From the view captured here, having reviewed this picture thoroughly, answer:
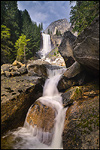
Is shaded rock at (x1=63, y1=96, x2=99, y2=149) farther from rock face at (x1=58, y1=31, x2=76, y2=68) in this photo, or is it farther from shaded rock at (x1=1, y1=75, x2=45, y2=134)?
rock face at (x1=58, y1=31, x2=76, y2=68)

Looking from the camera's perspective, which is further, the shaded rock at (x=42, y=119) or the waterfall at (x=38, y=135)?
the shaded rock at (x=42, y=119)

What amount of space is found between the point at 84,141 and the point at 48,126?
6.10ft

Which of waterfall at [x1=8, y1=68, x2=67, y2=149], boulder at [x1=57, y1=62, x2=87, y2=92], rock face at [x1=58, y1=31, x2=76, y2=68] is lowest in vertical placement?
waterfall at [x1=8, y1=68, x2=67, y2=149]

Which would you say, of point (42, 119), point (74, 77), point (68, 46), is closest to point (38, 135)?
point (42, 119)

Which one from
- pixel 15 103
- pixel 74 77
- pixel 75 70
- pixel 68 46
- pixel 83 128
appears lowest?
pixel 83 128

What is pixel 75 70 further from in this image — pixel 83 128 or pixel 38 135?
pixel 38 135

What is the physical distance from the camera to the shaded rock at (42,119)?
370 cm

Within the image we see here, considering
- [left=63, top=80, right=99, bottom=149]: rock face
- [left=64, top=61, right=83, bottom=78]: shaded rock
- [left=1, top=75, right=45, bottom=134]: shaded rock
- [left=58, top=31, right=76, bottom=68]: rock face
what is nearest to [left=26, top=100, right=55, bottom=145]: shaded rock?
[left=1, top=75, right=45, bottom=134]: shaded rock

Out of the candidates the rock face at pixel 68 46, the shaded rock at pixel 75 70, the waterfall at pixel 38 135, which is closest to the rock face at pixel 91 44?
the shaded rock at pixel 75 70

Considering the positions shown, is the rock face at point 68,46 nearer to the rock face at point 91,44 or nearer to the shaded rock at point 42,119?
the rock face at point 91,44

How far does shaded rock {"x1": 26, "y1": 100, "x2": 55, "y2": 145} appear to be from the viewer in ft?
12.1

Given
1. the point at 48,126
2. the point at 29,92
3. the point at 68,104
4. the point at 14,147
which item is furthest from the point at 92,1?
the point at 14,147

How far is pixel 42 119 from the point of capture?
410cm

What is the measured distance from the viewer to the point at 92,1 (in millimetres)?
4883
